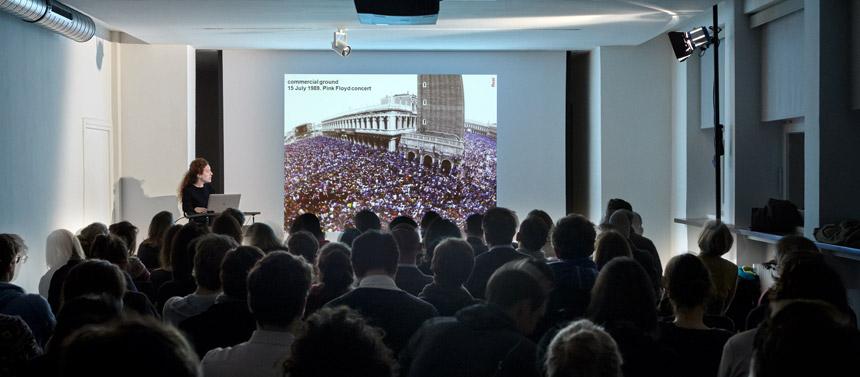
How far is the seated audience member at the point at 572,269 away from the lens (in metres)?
3.67

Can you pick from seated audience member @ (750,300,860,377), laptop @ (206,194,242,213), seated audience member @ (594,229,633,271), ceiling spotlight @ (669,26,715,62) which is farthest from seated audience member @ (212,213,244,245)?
ceiling spotlight @ (669,26,715,62)

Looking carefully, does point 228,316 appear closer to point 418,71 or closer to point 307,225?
point 307,225

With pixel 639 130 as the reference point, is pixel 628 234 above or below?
below

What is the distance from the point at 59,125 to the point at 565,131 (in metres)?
6.11

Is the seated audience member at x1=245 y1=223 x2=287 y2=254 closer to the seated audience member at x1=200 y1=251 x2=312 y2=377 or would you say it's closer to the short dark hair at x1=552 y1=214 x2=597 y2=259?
the short dark hair at x1=552 y1=214 x2=597 y2=259

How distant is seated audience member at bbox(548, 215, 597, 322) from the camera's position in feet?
12.0

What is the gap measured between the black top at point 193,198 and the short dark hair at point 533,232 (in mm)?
4960

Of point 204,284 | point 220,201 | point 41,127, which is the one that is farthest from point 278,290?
point 41,127

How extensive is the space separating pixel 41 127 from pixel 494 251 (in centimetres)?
533

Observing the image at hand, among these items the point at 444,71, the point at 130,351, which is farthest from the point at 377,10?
the point at 130,351

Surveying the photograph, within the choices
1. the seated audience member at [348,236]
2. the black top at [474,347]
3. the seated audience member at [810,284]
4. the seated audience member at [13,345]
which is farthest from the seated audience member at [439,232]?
the seated audience member at [13,345]

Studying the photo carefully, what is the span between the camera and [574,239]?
3.93 m

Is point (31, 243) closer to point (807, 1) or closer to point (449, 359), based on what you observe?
point (449, 359)

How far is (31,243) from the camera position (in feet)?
24.1
